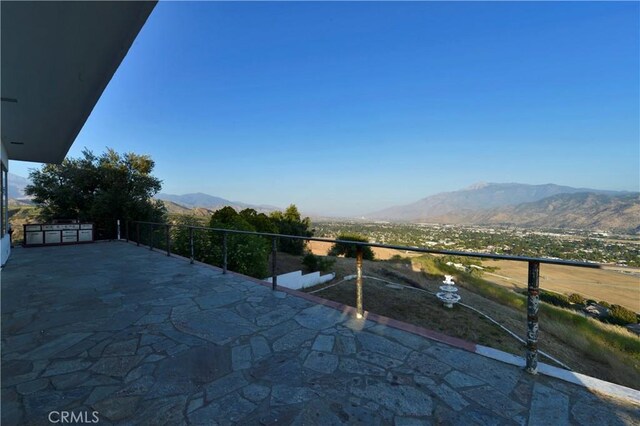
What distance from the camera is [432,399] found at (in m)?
1.62

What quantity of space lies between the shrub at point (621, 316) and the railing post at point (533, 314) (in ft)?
54.5

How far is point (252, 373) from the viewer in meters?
1.88

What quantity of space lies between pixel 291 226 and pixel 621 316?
57.6ft

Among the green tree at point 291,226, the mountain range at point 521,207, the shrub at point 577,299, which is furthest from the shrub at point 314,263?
the shrub at point 577,299

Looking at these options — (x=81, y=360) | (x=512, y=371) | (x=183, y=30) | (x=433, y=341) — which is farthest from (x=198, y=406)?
(x=183, y=30)

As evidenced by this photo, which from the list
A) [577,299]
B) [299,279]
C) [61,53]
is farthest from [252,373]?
[577,299]

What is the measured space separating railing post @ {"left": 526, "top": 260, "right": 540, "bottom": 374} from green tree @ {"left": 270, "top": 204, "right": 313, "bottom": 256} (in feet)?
47.2

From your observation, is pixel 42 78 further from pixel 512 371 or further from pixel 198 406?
pixel 512 371

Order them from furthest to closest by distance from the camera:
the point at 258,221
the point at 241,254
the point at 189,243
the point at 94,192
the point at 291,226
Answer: the point at 291,226
the point at 258,221
the point at 94,192
the point at 241,254
the point at 189,243

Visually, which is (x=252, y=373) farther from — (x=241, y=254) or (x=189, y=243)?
(x=189, y=243)

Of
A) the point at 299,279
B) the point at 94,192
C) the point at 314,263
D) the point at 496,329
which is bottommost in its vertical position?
the point at 496,329

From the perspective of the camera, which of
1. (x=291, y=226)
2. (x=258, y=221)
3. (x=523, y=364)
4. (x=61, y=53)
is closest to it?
(x=523, y=364)

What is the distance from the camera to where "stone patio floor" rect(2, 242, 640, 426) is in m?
1.50

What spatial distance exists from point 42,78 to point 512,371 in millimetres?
5562
